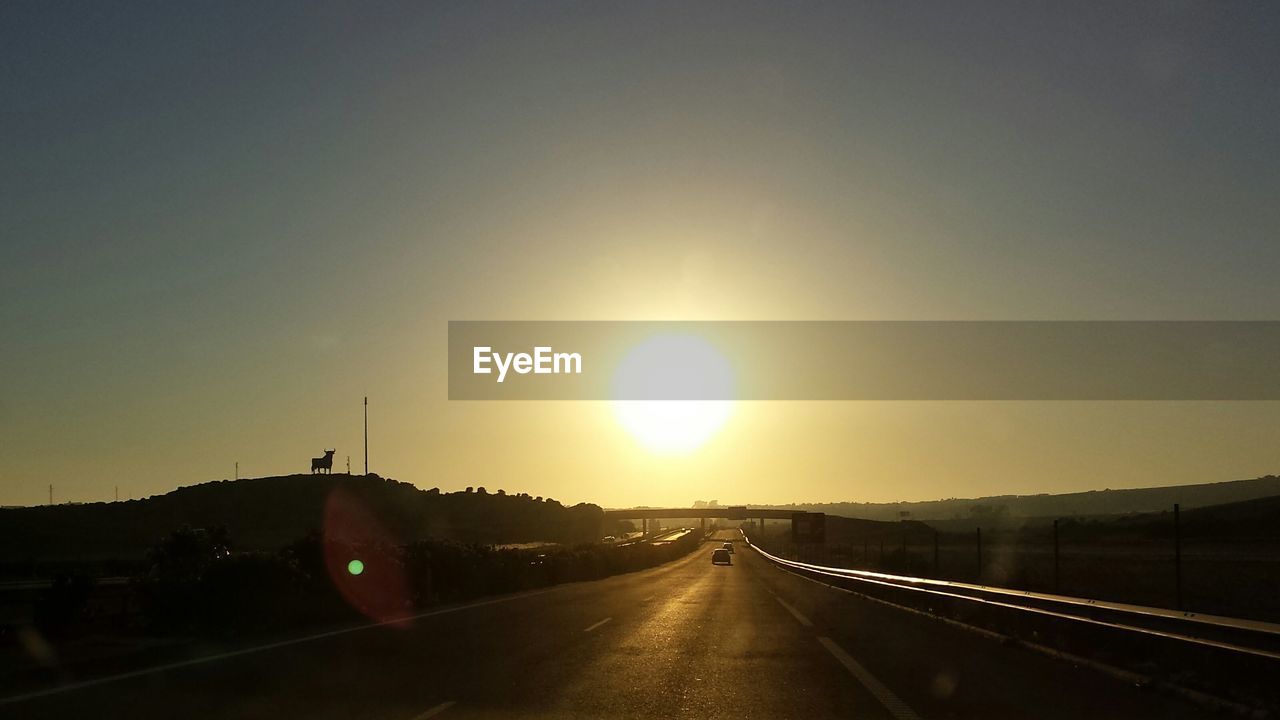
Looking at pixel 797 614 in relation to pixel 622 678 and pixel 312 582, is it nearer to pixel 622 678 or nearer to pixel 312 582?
pixel 312 582

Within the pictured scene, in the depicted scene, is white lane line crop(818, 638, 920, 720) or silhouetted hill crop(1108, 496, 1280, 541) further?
silhouetted hill crop(1108, 496, 1280, 541)

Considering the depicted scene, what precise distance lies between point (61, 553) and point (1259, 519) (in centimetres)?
11031

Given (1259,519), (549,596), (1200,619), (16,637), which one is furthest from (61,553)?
(1200,619)

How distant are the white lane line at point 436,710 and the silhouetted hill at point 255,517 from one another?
99.8m

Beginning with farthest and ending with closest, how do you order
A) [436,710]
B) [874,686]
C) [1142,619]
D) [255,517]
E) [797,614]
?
[255,517] < [797,614] < [1142,619] < [874,686] < [436,710]

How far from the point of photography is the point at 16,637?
18.5 meters

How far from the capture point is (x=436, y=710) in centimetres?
1127

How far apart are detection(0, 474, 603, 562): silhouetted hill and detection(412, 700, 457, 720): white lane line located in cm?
9985

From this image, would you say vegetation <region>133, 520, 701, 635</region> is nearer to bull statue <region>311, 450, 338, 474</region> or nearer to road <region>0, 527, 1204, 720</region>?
road <region>0, 527, 1204, 720</region>

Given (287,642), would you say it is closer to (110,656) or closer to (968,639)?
(110,656)

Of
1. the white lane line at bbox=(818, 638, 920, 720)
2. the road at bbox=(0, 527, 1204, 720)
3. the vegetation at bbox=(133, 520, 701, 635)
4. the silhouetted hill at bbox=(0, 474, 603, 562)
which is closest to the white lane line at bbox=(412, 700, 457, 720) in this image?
the road at bbox=(0, 527, 1204, 720)

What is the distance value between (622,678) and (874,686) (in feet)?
10.6

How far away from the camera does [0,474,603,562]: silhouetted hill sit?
380 ft

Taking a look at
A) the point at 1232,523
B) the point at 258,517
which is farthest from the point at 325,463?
the point at 1232,523
